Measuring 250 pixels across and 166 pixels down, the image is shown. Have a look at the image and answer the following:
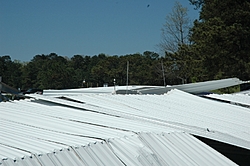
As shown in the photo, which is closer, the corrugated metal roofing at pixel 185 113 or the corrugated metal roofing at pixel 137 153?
the corrugated metal roofing at pixel 137 153

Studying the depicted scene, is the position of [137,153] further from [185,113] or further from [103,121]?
[185,113]

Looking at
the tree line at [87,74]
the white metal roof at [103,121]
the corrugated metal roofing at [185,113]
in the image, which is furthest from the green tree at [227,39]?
the tree line at [87,74]

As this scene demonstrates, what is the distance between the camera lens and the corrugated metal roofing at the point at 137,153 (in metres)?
3.26

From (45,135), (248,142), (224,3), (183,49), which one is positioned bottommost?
(248,142)

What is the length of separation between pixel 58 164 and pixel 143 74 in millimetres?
44202

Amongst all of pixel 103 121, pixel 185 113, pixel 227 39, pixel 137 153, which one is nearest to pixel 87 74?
pixel 227 39

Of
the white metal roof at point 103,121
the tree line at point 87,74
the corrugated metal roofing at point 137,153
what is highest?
the tree line at point 87,74

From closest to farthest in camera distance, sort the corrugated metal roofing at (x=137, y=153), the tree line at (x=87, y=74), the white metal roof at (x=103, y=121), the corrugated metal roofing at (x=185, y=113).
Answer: the corrugated metal roofing at (x=137, y=153) < the white metal roof at (x=103, y=121) < the corrugated metal roofing at (x=185, y=113) < the tree line at (x=87, y=74)

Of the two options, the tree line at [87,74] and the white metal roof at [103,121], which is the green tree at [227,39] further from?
the tree line at [87,74]

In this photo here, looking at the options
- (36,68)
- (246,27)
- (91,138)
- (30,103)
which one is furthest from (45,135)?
(36,68)

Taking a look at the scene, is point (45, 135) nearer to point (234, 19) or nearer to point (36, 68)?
point (234, 19)

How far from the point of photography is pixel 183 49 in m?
25.9

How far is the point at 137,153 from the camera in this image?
3760 millimetres

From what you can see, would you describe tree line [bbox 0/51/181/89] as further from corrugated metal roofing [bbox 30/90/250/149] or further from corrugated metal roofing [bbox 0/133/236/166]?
corrugated metal roofing [bbox 0/133/236/166]
